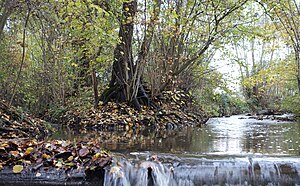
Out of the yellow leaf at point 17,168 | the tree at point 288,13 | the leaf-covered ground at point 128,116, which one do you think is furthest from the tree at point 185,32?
the yellow leaf at point 17,168

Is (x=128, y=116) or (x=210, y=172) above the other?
(x=128, y=116)

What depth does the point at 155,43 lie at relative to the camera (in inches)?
373

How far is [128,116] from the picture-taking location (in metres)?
9.05

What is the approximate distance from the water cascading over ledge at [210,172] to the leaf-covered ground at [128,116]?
5.17 metres

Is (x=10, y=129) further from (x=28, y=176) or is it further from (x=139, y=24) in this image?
(x=139, y=24)

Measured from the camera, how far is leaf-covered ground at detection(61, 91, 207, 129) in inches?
348

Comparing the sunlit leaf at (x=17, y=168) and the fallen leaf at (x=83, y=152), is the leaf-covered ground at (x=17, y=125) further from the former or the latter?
the fallen leaf at (x=83, y=152)

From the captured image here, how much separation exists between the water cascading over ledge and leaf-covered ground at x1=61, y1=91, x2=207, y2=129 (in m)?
5.17

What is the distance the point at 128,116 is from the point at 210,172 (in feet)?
18.5

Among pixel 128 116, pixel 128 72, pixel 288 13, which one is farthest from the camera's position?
pixel 288 13

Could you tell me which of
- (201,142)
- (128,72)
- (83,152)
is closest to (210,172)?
(83,152)

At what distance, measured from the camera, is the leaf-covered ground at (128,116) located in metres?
8.83

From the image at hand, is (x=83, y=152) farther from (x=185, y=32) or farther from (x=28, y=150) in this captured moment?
(x=185, y=32)

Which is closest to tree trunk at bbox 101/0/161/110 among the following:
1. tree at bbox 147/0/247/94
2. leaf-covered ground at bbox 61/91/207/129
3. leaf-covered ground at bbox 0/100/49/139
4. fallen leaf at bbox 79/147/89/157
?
leaf-covered ground at bbox 61/91/207/129
